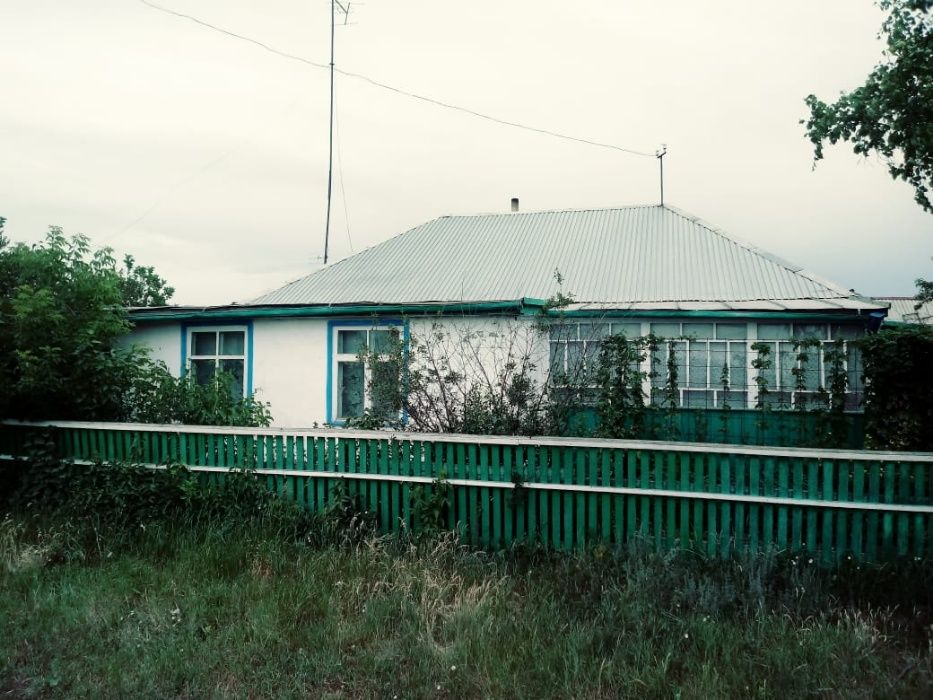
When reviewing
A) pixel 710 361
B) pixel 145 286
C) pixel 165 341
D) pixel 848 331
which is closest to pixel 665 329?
pixel 710 361

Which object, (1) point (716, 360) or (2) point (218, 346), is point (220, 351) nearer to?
(2) point (218, 346)

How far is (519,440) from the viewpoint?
5.52m

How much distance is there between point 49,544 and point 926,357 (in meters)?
8.05

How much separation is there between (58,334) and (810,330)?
1025 cm

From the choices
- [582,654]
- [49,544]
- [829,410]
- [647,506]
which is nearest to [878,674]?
[582,654]

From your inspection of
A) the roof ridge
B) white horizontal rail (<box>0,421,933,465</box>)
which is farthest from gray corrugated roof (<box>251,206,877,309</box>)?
white horizontal rail (<box>0,421,933,465</box>)

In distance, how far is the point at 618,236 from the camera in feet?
50.0

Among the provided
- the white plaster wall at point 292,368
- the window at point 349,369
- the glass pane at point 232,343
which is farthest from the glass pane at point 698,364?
the glass pane at point 232,343

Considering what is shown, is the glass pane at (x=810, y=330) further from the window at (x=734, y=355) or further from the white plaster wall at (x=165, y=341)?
the white plaster wall at (x=165, y=341)

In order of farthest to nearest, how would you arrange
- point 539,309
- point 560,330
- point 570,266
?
point 570,266
point 539,309
point 560,330

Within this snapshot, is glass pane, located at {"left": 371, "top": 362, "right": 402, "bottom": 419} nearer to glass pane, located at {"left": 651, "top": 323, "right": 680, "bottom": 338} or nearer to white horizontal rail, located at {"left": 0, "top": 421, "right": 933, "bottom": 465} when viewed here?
white horizontal rail, located at {"left": 0, "top": 421, "right": 933, "bottom": 465}

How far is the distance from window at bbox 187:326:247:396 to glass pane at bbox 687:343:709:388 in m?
7.67

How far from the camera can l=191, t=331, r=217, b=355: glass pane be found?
1307 centimetres

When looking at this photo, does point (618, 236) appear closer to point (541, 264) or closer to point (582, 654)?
point (541, 264)
